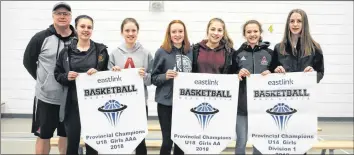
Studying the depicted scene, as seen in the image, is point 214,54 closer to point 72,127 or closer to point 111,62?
point 111,62

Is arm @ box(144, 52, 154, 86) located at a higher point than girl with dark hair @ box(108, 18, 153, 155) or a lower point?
lower

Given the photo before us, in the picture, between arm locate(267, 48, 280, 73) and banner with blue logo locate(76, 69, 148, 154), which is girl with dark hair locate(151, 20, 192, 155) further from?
arm locate(267, 48, 280, 73)

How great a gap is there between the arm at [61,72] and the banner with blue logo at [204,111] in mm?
1091

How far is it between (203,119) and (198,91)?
11.6 inches

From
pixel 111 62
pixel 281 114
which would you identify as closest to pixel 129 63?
pixel 111 62

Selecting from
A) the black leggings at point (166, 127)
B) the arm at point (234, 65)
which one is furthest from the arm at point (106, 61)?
the arm at point (234, 65)

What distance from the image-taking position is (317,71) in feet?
11.2

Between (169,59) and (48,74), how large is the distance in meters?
1.28

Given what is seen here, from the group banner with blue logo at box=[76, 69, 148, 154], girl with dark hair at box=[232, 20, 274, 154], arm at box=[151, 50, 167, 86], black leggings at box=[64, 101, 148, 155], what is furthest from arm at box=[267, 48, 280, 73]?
black leggings at box=[64, 101, 148, 155]

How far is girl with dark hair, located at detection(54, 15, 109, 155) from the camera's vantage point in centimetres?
314

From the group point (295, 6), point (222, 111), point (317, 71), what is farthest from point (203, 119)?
point (295, 6)

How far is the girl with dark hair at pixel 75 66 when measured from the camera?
3139 millimetres

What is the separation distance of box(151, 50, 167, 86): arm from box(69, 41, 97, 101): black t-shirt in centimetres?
60

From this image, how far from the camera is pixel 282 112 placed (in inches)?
129
